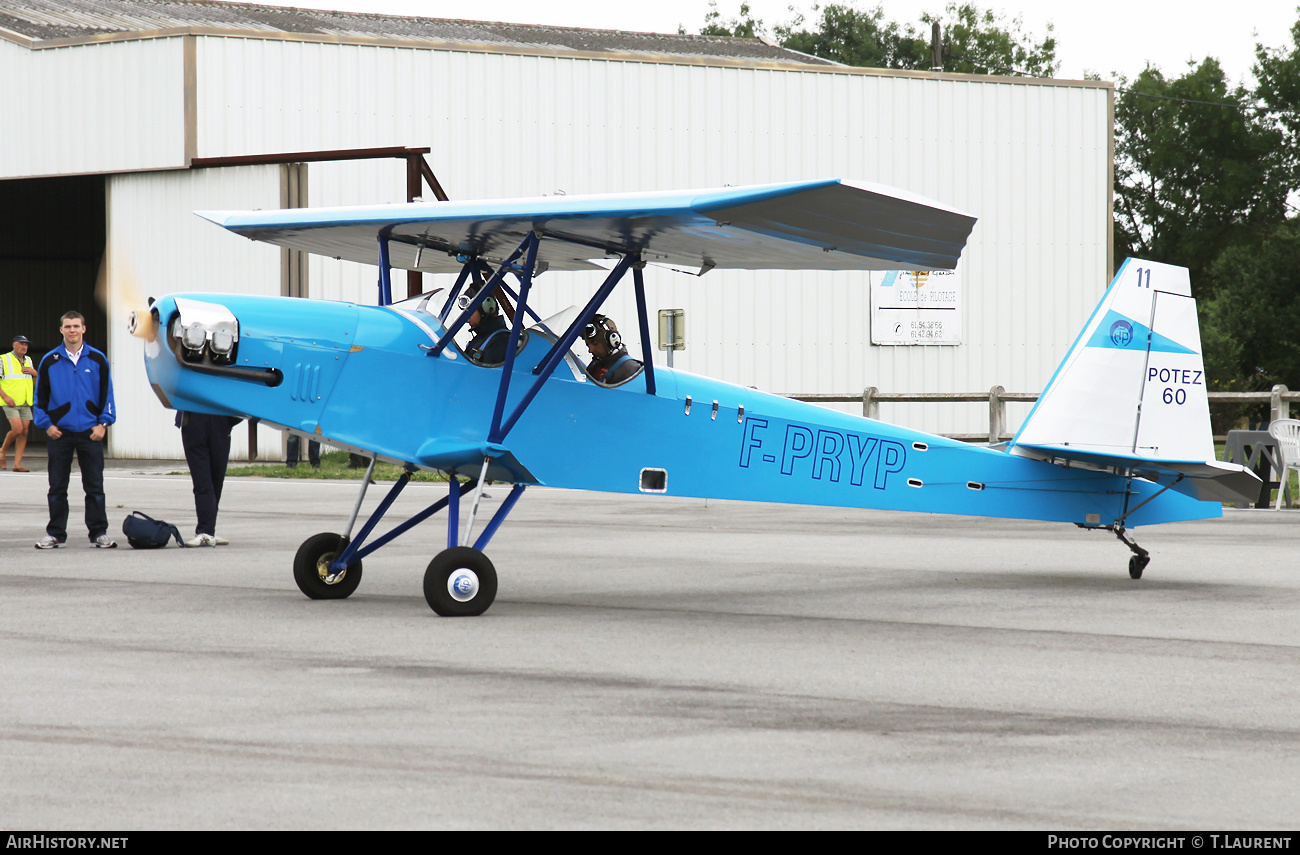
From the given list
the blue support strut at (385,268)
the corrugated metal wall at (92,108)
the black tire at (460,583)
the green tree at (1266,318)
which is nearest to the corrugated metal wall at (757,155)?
the corrugated metal wall at (92,108)

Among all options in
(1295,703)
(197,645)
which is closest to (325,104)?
(197,645)

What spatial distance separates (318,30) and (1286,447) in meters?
23.8

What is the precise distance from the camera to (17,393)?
27.1m

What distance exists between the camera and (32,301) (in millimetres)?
47156

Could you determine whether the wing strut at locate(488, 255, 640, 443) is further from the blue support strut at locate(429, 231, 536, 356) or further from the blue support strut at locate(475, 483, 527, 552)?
the blue support strut at locate(429, 231, 536, 356)

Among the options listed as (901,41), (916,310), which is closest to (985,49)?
(901,41)

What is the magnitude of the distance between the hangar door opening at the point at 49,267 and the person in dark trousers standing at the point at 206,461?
33.2 m

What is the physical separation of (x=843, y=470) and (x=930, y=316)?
76.5 feet

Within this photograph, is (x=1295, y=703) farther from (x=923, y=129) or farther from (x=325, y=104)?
(x=923, y=129)

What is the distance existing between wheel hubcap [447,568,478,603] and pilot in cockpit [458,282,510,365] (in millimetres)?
1411

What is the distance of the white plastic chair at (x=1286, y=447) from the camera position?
18641mm

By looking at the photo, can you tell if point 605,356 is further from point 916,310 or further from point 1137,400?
point 916,310

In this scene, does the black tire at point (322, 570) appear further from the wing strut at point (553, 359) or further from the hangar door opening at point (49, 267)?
the hangar door opening at point (49, 267)

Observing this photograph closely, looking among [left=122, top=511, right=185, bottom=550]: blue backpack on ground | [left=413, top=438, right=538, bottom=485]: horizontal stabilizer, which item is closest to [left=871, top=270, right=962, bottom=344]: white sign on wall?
[left=122, top=511, right=185, bottom=550]: blue backpack on ground
